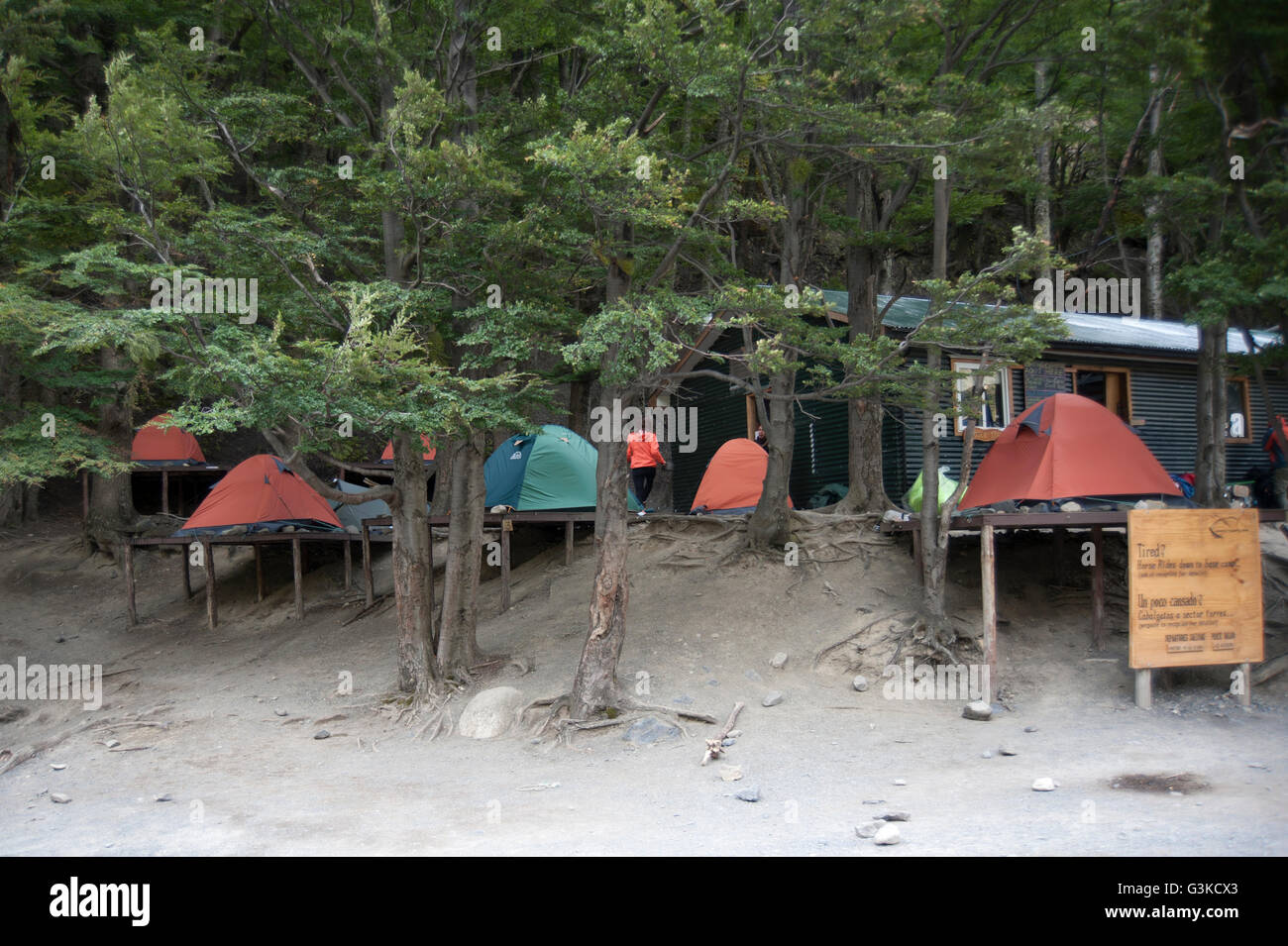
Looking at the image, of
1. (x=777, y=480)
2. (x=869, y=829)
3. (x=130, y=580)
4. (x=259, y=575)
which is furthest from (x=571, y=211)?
(x=130, y=580)

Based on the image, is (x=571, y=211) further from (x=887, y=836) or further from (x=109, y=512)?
(x=109, y=512)

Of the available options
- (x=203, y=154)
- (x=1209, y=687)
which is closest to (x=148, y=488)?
(x=203, y=154)

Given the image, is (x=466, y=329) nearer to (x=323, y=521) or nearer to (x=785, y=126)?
(x=785, y=126)

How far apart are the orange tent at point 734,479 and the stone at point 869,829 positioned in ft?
32.3

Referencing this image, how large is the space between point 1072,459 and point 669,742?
6.27m

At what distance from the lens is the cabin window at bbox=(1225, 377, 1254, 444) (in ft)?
63.9

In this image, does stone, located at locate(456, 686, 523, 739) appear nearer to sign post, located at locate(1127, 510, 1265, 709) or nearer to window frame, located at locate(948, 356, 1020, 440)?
sign post, located at locate(1127, 510, 1265, 709)

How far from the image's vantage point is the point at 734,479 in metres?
17.3

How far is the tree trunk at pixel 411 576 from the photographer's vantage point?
12.9m

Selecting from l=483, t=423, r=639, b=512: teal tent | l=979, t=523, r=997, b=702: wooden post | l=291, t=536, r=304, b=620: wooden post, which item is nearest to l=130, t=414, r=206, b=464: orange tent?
l=291, t=536, r=304, b=620: wooden post

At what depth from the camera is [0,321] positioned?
434 inches

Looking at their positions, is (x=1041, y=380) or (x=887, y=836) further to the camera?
(x=1041, y=380)

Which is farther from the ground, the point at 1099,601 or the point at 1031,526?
the point at 1031,526

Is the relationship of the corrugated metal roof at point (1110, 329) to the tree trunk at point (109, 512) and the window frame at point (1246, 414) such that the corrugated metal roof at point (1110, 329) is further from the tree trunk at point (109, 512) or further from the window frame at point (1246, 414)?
the tree trunk at point (109, 512)
